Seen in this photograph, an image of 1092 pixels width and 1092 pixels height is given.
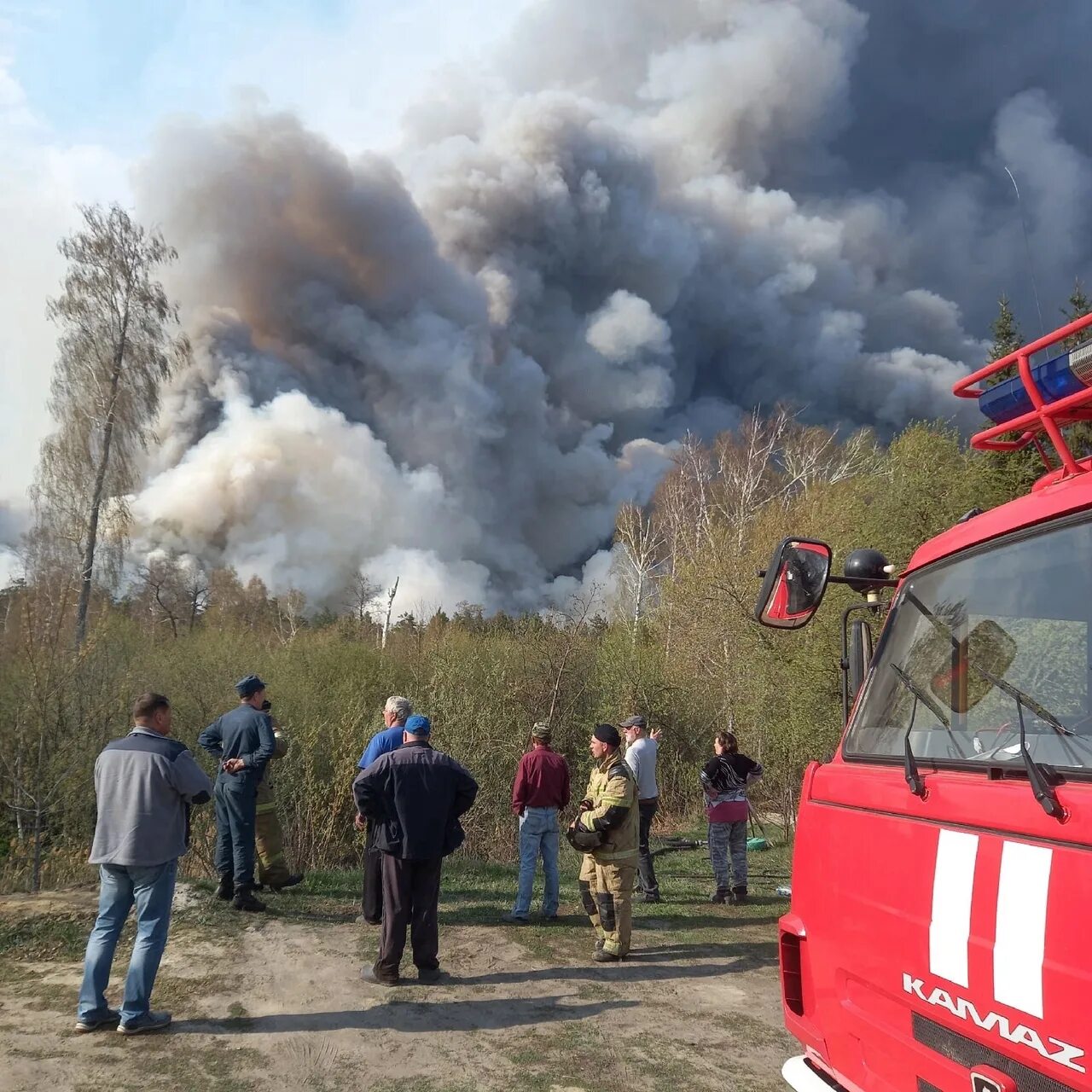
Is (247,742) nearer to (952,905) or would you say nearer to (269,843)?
(269,843)

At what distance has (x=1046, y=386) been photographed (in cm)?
282

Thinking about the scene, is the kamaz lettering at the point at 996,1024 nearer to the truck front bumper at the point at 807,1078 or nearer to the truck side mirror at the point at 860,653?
the truck front bumper at the point at 807,1078

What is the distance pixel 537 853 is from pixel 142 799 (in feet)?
11.8

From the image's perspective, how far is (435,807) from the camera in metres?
5.33

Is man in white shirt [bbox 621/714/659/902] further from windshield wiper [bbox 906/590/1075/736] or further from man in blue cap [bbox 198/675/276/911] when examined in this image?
windshield wiper [bbox 906/590/1075/736]

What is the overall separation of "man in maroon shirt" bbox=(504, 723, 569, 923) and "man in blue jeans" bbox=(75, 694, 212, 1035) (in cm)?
311

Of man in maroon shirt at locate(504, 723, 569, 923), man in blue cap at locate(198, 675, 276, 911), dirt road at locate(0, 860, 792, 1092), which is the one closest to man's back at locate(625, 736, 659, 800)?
man in maroon shirt at locate(504, 723, 569, 923)

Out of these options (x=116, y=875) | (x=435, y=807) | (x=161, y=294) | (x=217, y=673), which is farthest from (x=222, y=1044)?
(x=161, y=294)

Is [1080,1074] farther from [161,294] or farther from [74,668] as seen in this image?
[161,294]

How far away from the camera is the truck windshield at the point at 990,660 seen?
7.45 ft

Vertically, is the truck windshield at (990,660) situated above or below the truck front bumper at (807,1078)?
above

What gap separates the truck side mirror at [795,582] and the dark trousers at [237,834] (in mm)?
4893

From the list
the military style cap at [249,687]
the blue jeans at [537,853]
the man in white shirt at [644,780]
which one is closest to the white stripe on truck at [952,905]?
the blue jeans at [537,853]

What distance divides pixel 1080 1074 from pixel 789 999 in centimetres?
Result: 121
